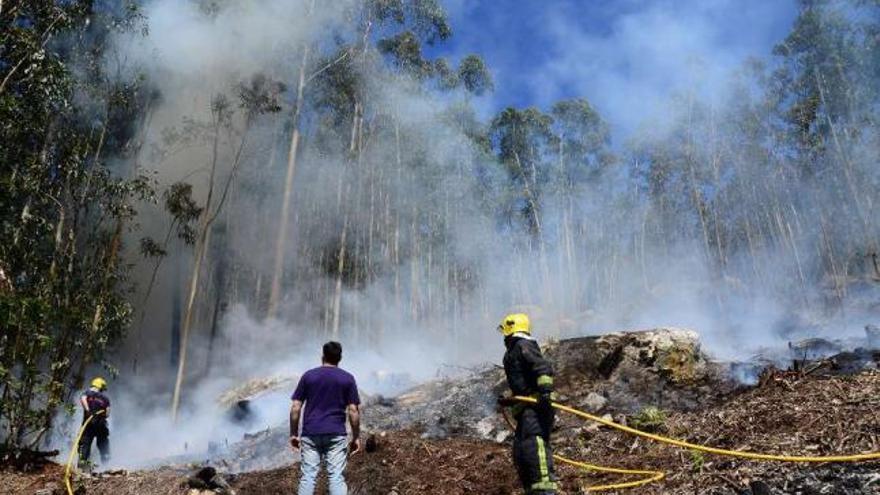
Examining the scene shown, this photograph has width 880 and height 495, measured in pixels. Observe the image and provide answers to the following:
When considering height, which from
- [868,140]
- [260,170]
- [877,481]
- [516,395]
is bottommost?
[877,481]

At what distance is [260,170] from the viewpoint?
26.1 m

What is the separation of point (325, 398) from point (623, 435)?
3069mm

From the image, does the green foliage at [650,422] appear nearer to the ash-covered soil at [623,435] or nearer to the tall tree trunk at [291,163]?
the ash-covered soil at [623,435]

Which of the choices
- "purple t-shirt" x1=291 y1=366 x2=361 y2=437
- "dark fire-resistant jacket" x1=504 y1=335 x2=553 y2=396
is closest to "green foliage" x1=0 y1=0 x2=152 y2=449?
"purple t-shirt" x1=291 y1=366 x2=361 y2=437

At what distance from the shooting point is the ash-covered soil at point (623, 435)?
3.96m

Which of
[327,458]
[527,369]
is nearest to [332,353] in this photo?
[327,458]

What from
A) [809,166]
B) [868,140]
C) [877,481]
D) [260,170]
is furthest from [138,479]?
[809,166]

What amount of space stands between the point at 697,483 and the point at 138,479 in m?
5.45

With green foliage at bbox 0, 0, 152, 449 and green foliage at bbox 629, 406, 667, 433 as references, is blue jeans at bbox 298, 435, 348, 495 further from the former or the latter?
green foliage at bbox 0, 0, 152, 449

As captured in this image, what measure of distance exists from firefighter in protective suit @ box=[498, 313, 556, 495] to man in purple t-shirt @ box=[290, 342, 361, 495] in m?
1.15

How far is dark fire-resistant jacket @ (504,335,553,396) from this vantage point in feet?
13.3

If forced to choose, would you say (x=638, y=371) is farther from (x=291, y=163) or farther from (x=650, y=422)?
(x=291, y=163)

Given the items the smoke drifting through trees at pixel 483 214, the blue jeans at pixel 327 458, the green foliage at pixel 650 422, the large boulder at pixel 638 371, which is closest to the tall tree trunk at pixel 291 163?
the smoke drifting through trees at pixel 483 214

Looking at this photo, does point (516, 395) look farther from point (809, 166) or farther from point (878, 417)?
point (809, 166)
